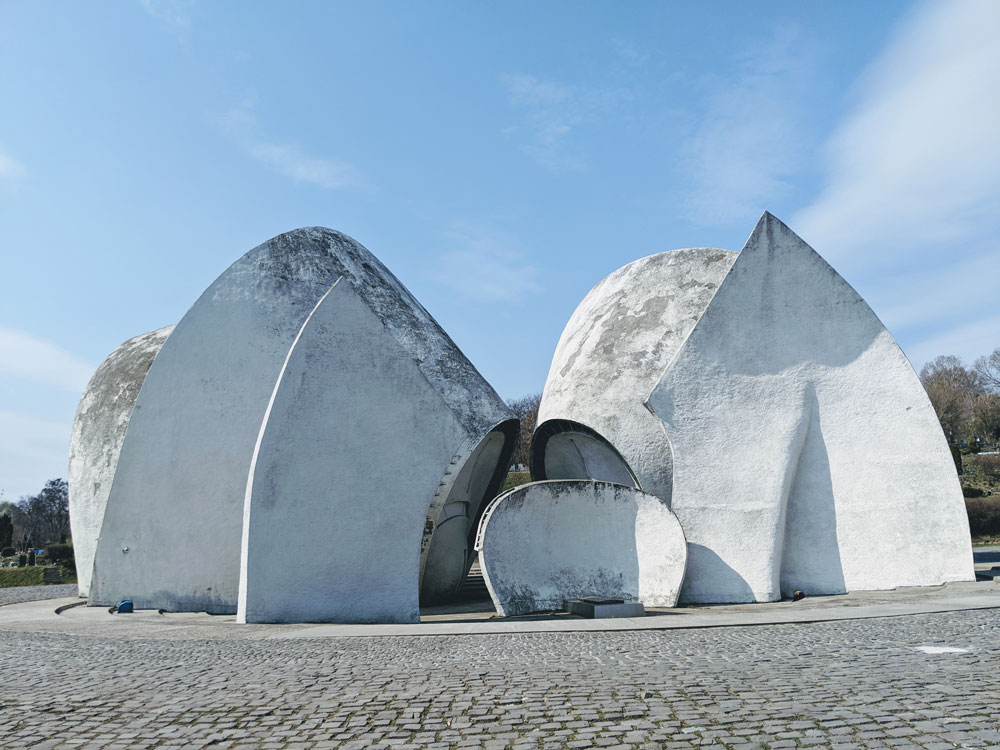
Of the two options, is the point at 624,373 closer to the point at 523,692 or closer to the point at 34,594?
the point at 523,692

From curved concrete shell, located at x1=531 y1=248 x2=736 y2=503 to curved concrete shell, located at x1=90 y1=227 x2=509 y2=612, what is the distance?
226 cm

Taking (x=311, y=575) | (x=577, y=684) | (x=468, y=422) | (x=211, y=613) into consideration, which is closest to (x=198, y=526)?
(x=211, y=613)

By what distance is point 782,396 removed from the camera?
12.4m

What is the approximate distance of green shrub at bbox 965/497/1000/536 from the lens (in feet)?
86.9

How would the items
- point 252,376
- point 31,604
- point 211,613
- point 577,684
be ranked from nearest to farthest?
point 577,684
point 211,613
point 252,376
point 31,604

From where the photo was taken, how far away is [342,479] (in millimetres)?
9617

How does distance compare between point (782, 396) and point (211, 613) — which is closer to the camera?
point (211, 613)

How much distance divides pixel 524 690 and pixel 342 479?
539 cm

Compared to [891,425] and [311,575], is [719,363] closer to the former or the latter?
[891,425]

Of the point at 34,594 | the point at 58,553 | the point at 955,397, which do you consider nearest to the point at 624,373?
the point at 34,594

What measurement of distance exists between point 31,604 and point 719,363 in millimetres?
13421

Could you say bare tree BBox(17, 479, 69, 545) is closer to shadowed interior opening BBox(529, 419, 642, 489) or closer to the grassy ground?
the grassy ground

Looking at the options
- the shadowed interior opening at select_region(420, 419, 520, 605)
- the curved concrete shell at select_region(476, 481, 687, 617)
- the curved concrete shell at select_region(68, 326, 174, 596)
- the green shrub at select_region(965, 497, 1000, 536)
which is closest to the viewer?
the curved concrete shell at select_region(476, 481, 687, 617)

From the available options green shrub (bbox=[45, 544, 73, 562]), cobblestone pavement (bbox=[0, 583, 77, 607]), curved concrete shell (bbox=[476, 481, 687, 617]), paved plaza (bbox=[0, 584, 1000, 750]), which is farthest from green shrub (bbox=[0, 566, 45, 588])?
curved concrete shell (bbox=[476, 481, 687, 617])
